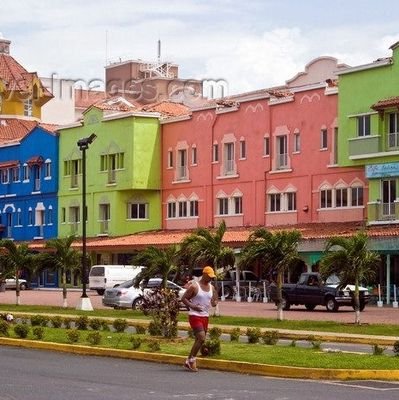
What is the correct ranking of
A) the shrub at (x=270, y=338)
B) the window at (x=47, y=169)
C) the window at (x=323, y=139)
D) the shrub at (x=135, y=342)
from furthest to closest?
the window at (x=47, y=169) < the window at (x=323, y=139) < the shrub at (x=270, y=338) < the shrub at (x=135, y=342)

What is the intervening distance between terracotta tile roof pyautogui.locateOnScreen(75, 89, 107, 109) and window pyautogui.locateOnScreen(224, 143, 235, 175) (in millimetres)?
52858

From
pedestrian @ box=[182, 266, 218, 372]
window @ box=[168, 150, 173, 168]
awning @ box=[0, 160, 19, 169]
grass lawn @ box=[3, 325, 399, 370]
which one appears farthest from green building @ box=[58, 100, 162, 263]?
pedestrian @ box=[182, 266, 218, 372]

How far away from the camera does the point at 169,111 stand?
7756 centimetres

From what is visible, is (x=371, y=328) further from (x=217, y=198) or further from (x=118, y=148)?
(x=118, y=148)

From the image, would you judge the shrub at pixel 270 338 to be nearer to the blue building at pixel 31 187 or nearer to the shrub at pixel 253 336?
the shrub at pixel 253 336

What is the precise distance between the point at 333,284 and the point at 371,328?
13.9 metres

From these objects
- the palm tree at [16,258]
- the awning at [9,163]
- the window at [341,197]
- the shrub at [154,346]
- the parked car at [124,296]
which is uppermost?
the awning at [9,163]

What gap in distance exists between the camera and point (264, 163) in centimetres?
6619

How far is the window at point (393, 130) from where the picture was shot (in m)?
55.6

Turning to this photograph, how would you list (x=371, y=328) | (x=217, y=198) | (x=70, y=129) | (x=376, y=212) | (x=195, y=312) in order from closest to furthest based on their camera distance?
(x=195, y=312)
(x=371, y=328)
(x=376, y=212)
(x=217, y=198)
(x=70, y=129)

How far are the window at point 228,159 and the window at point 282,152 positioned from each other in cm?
436

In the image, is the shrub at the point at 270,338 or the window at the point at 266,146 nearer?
the shrub at the point at 270,338

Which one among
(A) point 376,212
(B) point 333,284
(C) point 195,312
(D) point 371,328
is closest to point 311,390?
(C) point 195,312

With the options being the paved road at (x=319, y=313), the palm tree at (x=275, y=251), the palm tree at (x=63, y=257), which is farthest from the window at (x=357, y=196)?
the palm tree at (x=275, y=251)
